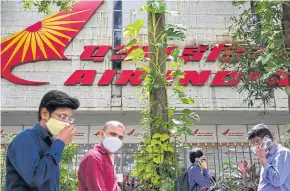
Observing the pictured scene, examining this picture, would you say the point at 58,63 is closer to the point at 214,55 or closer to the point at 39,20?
the point at 39,20

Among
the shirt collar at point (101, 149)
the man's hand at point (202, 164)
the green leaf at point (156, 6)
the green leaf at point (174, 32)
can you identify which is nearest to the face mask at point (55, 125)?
the shirt collar at point (101, 149)

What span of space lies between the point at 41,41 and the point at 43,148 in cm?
969

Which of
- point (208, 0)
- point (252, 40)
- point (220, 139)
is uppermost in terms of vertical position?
point (208, 0)

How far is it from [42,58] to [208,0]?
6.14m

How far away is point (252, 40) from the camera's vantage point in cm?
654

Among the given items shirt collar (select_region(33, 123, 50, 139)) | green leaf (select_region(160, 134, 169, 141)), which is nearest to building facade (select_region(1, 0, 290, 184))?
green leaf (select_region(160, 134, 169, 141))

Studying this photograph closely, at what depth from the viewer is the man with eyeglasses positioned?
1.60 meters

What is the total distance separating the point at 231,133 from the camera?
11.8m

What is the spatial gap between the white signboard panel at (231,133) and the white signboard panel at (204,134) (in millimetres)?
214

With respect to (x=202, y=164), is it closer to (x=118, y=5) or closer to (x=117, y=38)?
(x=117, y=38)

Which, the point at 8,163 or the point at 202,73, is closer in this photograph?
the point at 8,163

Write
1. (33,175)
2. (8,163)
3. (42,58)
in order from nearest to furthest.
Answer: (33,175), (8,163), (42,58)

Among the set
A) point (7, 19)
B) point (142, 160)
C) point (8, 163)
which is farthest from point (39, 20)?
point (8, 163)

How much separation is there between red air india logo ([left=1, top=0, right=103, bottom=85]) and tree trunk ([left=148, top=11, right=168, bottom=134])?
23.2 ft
